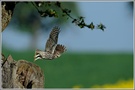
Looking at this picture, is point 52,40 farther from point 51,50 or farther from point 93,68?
point 93,68

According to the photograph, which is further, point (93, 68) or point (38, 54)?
point (93, 68)

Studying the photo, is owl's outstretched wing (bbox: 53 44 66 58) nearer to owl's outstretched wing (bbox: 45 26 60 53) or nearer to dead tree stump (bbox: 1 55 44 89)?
owl's outstretched wing (bbox: 45 26 60 53)

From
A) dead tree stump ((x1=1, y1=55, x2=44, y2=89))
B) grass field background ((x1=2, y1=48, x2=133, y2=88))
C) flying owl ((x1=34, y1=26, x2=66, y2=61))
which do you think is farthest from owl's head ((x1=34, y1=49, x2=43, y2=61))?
grass field background ((x1=2, y1=48, x2=133, y2=88))

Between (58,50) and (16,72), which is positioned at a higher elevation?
(58,50)

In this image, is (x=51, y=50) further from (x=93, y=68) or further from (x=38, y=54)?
(x=93, y=68)

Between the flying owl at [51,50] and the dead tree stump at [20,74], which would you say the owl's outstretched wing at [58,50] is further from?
the dead tree stump at [20,74]

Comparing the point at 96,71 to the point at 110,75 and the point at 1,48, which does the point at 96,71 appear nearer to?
the point at 110,75

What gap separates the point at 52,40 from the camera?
214cm

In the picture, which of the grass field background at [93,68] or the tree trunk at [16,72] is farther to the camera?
the grass field background at [93,68]

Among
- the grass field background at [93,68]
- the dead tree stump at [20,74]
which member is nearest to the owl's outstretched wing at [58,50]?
the dead tree stump at [20,74]

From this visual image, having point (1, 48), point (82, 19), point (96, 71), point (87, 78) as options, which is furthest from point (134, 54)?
point (96, 71)

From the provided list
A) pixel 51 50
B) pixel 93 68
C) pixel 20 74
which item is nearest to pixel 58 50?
pixel 51 50

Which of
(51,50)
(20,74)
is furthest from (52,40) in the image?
(20,74)

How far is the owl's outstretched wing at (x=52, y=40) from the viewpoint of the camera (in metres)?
2.11
